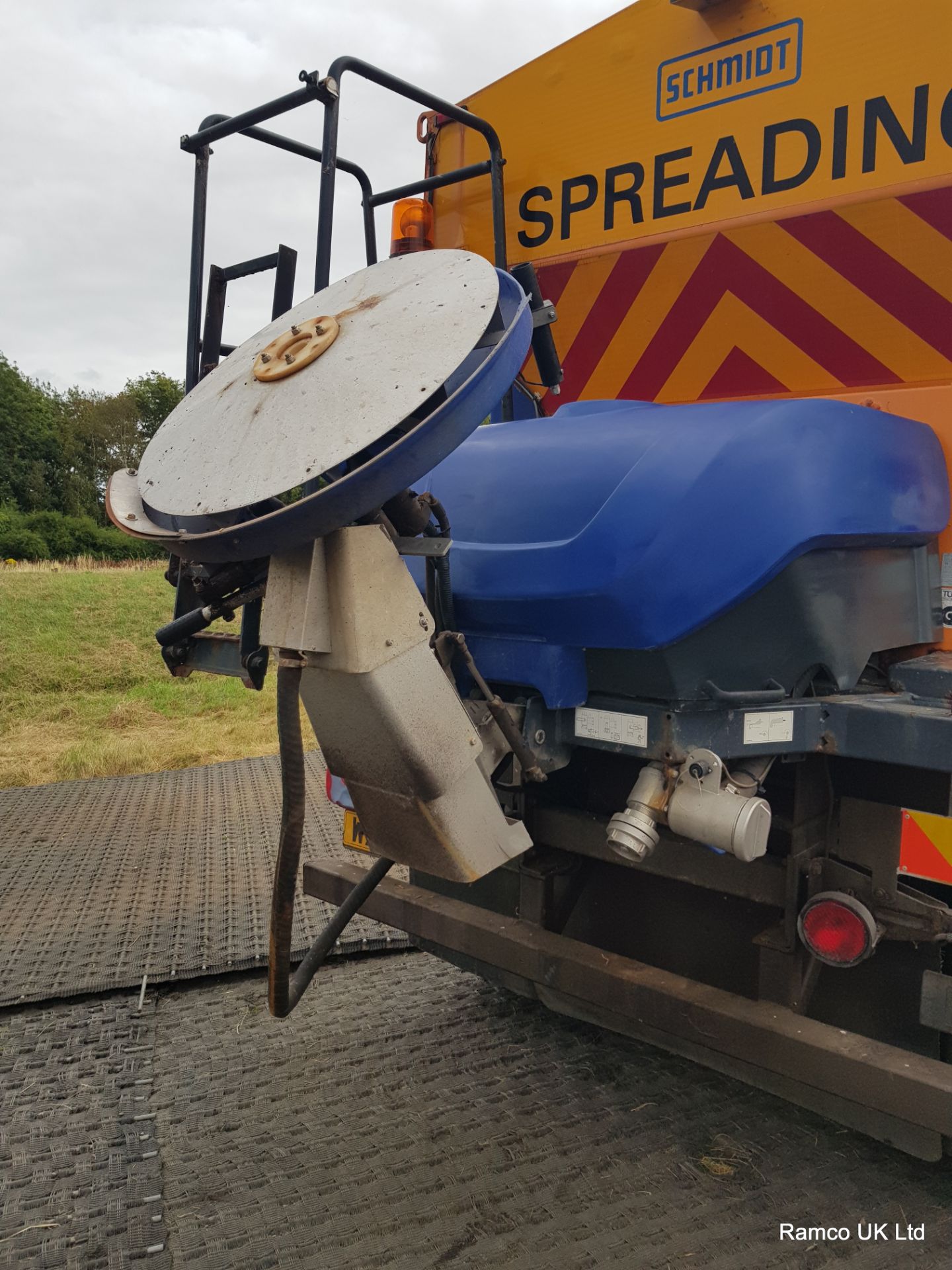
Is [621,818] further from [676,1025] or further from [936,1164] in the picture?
[936,1164]

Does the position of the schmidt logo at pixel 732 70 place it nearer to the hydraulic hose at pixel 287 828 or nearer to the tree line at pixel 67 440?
the hydraulic hose at pixel 287 828

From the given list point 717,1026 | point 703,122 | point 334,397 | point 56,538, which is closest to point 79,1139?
point 717,1026

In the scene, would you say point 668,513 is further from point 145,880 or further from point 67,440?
point 67,440

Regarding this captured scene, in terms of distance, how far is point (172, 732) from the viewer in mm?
6996

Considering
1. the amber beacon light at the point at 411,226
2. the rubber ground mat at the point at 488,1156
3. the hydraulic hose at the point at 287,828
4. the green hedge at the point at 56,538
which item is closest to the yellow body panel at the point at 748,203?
the amber beacon light at the point at 411,226

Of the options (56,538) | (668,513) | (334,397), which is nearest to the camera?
(334,397)

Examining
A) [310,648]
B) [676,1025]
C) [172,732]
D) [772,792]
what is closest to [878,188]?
[772,792]

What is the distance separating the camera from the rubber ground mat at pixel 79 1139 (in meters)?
1.96

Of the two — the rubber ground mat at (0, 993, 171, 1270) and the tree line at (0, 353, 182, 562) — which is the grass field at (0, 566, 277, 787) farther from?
the tree line at (0, 353, 182, 562)

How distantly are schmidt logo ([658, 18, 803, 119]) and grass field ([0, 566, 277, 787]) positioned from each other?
472cm

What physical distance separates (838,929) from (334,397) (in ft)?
4.50

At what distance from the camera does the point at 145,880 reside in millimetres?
3941

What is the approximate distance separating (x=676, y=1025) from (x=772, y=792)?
20.9 inches

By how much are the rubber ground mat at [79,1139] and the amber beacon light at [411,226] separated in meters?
2.48
